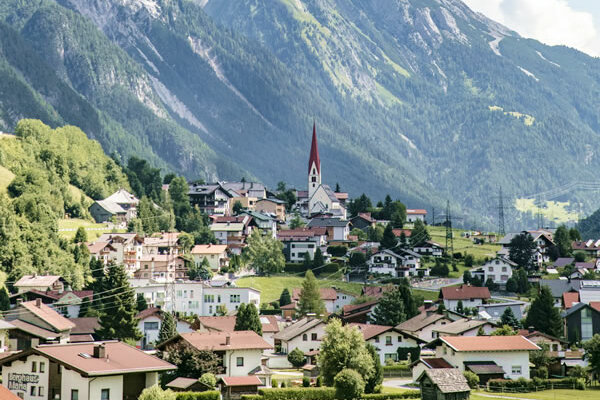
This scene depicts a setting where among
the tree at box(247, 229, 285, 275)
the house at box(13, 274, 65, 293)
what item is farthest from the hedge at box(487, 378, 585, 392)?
the tree at box(247, 229, 285, 275)

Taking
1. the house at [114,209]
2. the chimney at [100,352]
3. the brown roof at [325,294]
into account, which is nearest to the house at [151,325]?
the brown roof at [325,294]

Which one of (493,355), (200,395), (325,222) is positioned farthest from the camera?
(325,222)

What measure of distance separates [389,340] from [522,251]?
54.6 m

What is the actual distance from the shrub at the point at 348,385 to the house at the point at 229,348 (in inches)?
333

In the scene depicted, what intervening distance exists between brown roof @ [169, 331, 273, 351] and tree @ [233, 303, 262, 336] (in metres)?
14.1

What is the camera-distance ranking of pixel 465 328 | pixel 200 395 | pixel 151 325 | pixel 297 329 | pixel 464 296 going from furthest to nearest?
pixel 464 296
pixel 151 325
pixel 297 329
pixel 465 328
pixel 200 395

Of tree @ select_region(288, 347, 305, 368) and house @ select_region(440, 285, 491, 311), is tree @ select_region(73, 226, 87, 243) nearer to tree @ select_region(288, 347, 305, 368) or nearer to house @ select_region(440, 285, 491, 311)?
house @ select_region(440, 285, 491, 311)

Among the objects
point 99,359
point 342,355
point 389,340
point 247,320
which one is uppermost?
point 247,320

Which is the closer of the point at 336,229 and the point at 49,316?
the point at 49,316

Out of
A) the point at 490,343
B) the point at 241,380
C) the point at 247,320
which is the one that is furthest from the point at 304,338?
Result: the point at 241,380

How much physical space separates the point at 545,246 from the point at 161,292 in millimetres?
64769

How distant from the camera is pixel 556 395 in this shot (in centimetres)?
8769

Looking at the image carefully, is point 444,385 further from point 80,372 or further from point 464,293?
point 464,293

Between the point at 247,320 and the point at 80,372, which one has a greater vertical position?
the point at 247,320
